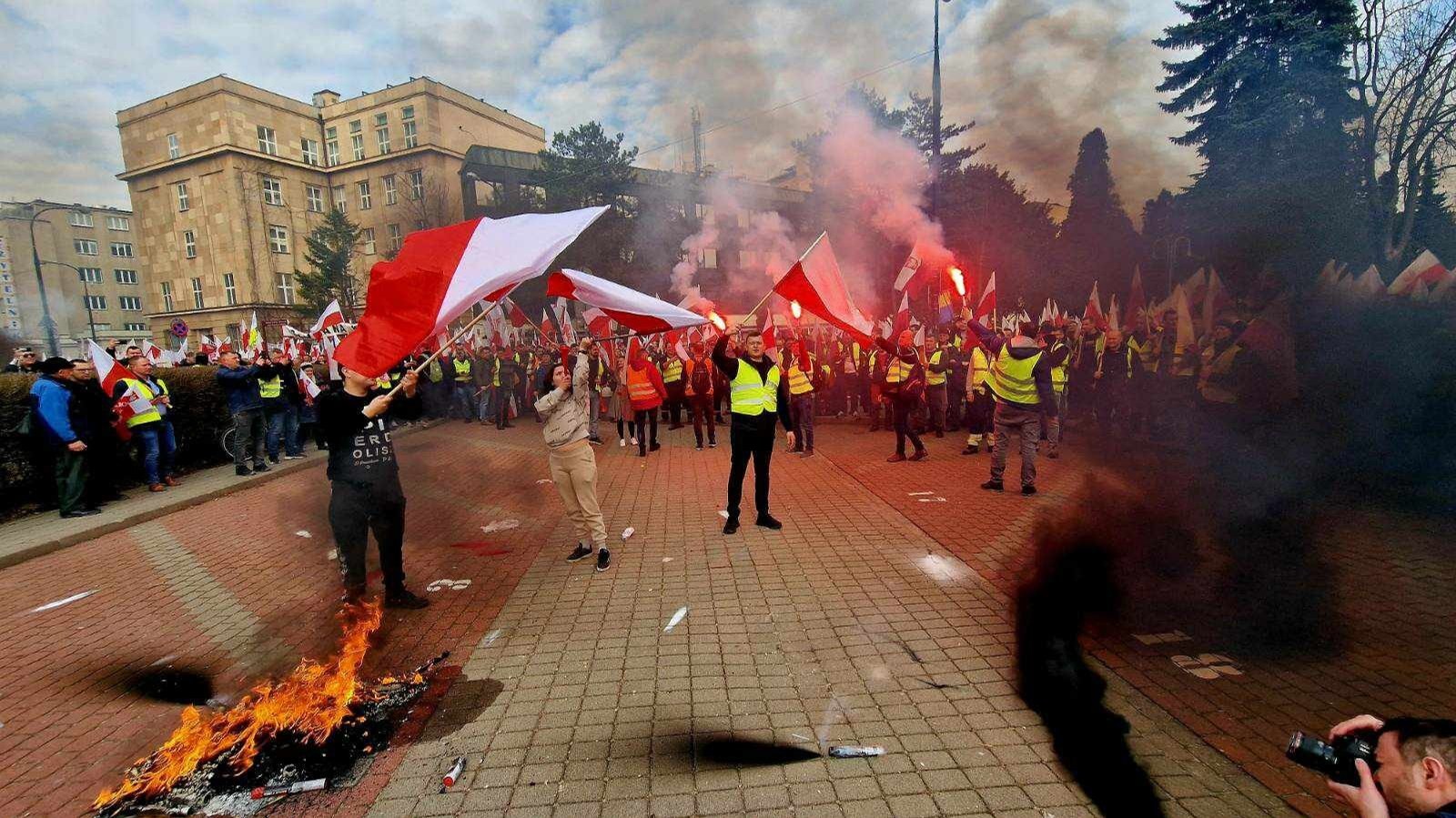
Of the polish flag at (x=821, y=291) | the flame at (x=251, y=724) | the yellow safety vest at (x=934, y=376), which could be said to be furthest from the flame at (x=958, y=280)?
the flame at (x=251, y=724)

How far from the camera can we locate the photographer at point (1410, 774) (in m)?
1.44

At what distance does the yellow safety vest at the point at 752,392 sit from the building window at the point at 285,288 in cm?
4925

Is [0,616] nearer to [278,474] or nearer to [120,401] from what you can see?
[120,401]

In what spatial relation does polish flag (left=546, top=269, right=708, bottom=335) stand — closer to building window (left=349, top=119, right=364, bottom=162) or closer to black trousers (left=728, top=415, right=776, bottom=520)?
black trousers (left=728, top=415, right=776, bottom=520)

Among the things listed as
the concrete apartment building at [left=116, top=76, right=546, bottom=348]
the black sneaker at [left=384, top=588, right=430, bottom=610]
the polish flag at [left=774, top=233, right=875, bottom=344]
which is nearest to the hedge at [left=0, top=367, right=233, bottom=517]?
the black sneaker at [left=384, top=588, right=430, bottom=610]

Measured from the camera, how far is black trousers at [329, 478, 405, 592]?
14.3ft

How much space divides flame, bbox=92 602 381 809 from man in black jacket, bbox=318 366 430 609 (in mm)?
913

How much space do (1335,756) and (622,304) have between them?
5296 mm

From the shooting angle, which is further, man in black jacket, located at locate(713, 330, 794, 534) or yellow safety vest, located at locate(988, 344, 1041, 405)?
yellow safety vest, located at locate(988, 344, 1041, 405)

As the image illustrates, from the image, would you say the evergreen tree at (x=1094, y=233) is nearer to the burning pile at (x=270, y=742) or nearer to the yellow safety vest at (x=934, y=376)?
the yellow safety vest at (x=934, y=376)

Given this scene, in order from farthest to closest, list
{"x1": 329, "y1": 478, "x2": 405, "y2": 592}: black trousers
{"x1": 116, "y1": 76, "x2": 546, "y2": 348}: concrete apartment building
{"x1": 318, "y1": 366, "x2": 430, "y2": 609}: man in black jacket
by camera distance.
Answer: {"x1": 116, "y1": 76, "x2": 546, "y2": 348}: concrete apartment building
{"x1": 329, "y1": 478, "x2": 405, "y2": 592}: black trousers
{"x1": 318, "y1": 366, "x2": 430, "y2": 609}: man in black jacket

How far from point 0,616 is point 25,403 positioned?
4.46 m

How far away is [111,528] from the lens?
23.1 feet

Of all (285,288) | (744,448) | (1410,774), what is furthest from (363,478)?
(285,288)
